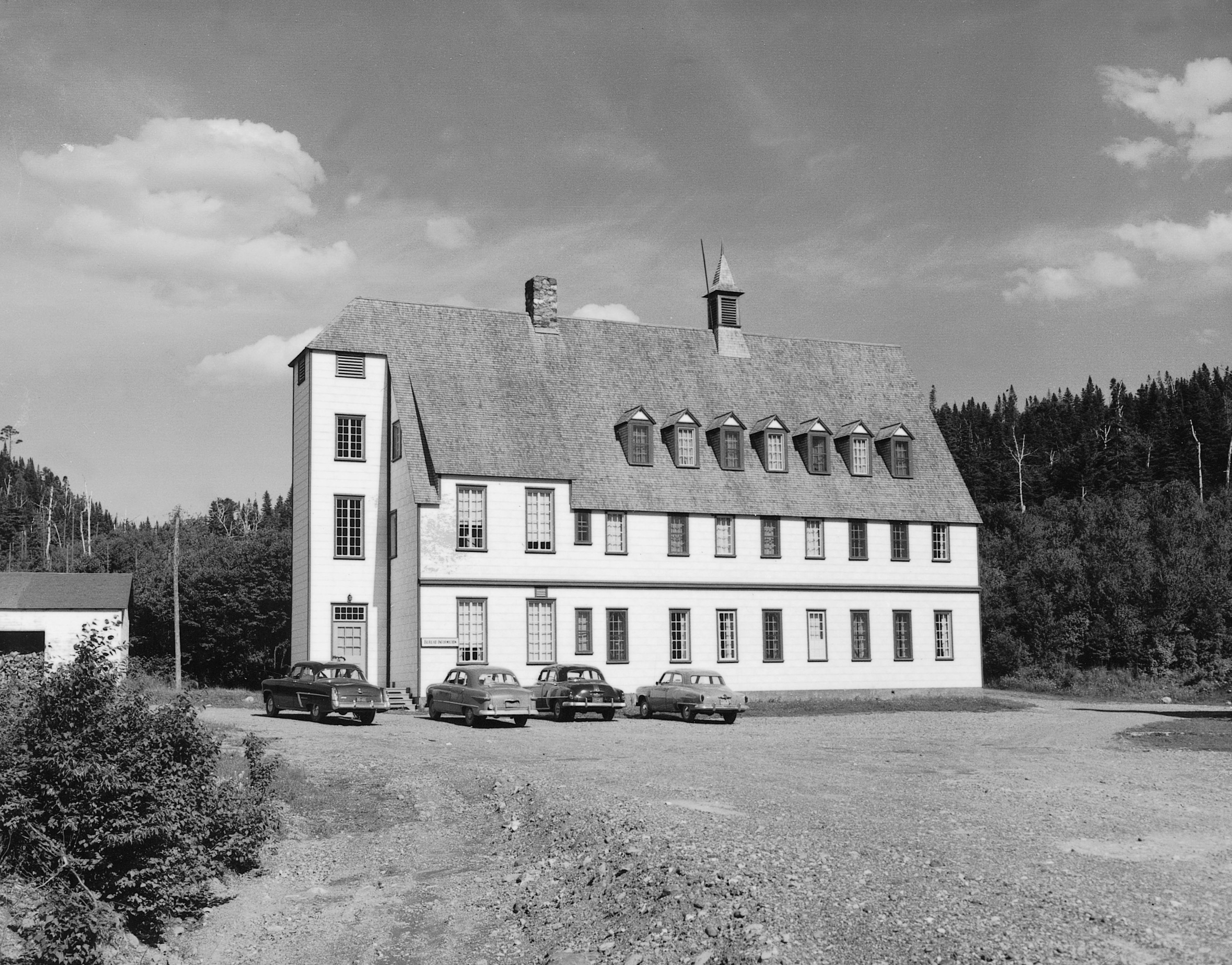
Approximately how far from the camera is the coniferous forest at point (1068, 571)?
60.6 metres

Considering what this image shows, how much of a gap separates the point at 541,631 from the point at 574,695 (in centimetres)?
813

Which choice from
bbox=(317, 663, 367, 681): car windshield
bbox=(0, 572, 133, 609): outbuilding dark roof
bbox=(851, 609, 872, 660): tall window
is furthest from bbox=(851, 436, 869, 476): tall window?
bbox=(0, 572, 133, 609): outbuilding dark roof

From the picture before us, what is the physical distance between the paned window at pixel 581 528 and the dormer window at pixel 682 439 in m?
4.35

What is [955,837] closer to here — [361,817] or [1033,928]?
[1033,928]

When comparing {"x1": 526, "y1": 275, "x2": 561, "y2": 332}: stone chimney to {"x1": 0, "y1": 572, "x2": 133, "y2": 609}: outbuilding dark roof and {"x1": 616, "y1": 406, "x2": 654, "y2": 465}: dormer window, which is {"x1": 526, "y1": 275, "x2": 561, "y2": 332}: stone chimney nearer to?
{"x1": 616, "y1": 406, "x2": 654, "y2": 465}: dormer window

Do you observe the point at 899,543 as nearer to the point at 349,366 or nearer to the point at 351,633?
the point at 351,633

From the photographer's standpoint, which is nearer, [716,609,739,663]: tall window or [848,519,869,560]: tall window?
[716,609,739,663]: tall window

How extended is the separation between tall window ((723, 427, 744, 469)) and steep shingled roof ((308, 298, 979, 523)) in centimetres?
37

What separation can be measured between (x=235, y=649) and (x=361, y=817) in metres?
53.3

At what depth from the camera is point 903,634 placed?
4875cm

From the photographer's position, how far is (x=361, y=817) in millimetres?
19938

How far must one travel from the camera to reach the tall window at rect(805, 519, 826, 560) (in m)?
47.6

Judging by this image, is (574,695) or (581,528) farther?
(581,528)

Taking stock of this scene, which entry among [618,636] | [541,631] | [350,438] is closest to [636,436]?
[618,636]
